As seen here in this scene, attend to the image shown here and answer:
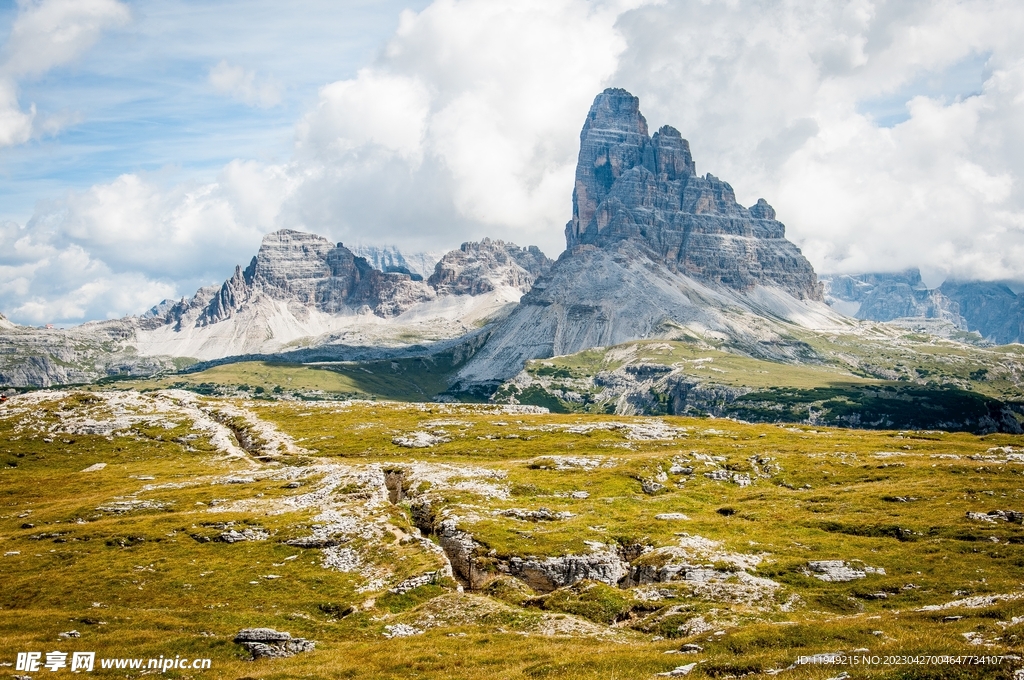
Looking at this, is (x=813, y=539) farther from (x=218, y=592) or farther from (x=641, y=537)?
(x=218, y=592)

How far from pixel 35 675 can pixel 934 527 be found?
247ft

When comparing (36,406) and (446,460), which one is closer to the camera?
(446,460)

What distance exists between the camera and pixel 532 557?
74938 millimetres

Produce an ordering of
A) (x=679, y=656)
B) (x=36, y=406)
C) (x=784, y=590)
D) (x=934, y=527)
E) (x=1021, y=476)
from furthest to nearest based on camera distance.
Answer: (x=36, y=406)
(x=1021, y=476)
(x=934, y=527)
(x=784, y=590)
(x=679, y=656)

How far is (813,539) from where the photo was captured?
74.8 m

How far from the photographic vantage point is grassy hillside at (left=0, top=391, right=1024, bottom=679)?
48875 mm

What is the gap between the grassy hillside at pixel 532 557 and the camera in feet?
160

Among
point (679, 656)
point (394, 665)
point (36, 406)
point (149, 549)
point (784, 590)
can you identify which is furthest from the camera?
point (36, 406)

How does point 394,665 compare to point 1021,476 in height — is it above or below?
below

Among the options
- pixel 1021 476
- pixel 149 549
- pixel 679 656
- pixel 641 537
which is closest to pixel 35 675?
pixel 149 549

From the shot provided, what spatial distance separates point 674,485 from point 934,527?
126 feet

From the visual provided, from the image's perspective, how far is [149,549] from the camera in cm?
8162

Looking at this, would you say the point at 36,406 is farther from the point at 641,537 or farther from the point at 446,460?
the point at 641,537

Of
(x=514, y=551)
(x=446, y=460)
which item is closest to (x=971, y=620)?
(x=514, y=551)
